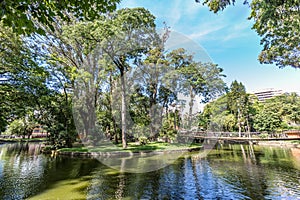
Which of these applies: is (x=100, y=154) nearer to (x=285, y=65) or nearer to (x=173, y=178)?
(x=173, y=178)

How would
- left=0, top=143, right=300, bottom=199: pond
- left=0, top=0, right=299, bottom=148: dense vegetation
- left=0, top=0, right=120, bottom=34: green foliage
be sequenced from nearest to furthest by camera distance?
left=0, top=0, right=120, bottom=34: green foliage, left=0, top=143, right=300, bottom=199: pond, left=0, top=0, right=299, bottom=148: dense vegetation

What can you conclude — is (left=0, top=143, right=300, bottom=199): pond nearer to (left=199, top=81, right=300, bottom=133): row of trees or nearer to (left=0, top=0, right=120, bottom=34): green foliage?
(left=0, top=0, right=120, bottom=34): green foliage

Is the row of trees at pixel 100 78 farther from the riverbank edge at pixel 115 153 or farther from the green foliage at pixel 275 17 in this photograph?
the green foliage at pixel 275 17

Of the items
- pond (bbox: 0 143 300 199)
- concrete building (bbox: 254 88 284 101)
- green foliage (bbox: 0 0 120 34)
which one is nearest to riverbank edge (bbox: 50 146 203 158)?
pond (bbox: 0 143 300 199)

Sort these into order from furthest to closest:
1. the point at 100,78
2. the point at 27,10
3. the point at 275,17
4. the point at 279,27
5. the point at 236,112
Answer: the point at 236,112, the point at 100,78, the point at 279,27, the point at 275,17, the point at 27,10

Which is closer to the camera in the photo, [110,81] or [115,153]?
[115,153]

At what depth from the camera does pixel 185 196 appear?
16.9ft

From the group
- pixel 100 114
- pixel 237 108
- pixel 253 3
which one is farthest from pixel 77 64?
pixel 237 108

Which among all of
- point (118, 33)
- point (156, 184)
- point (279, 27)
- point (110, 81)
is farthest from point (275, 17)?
point (110, 81)

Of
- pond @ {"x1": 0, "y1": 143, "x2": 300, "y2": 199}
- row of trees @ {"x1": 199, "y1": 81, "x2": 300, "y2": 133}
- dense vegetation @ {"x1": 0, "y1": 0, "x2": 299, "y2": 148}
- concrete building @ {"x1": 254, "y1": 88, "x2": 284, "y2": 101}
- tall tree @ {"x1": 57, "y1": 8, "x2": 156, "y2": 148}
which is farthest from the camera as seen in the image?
concrete building @ {"x1": 254, "y1": 88, "x2": 284, "y2": 101}

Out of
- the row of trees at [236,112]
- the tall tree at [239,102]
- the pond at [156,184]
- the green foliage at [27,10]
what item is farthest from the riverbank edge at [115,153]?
the tall tree at [239,102]

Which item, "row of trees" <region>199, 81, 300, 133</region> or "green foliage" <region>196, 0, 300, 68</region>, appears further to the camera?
"row of trees" <region>199, 81, 300, 133</region>

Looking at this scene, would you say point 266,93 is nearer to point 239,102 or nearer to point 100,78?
point 239,102

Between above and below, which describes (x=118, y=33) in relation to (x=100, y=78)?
above
